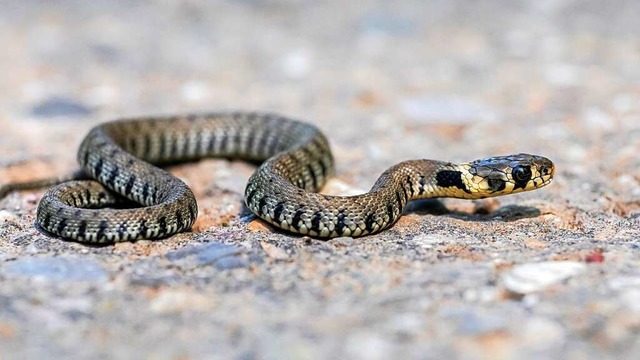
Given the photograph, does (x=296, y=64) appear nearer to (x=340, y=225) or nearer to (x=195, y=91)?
(x=195, y=91)

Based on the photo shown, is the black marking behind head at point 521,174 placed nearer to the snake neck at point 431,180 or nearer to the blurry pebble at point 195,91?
the snake neck at point 431,180

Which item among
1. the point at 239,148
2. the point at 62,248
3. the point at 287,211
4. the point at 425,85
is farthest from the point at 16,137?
the point at 425,85

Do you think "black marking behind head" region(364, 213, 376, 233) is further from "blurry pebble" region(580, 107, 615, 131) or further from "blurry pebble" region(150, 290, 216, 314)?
"blurry pebble" region(580, 107, 615, 131)

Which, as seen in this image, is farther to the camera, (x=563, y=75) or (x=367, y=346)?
(x=563, y=75)

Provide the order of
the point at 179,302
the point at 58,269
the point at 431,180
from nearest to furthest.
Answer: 1. the point at 179,302
2. the point at 58,269
3. the point at 431,180

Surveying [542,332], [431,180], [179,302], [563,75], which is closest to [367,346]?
[542,332]

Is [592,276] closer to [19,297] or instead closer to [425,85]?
[19,297]
